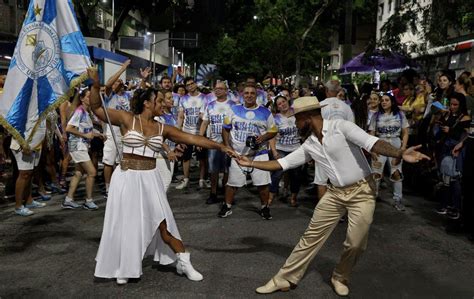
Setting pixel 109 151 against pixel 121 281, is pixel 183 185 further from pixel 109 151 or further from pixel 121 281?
pixel 121 281

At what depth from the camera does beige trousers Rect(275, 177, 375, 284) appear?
15.4 ft

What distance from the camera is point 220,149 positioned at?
522cm

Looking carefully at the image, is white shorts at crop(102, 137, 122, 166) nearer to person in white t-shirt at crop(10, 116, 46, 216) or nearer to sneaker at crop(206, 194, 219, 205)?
person in white t-shirt at crop(10, 116, 46, 216)

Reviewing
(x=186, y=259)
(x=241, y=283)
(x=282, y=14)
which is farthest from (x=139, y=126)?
(x=282, y=14)

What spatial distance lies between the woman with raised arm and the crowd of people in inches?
0.4

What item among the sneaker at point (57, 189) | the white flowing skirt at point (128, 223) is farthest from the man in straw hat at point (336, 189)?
the sneaker at point (57, 189)

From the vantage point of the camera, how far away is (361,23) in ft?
189

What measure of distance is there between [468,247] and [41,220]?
5.93m

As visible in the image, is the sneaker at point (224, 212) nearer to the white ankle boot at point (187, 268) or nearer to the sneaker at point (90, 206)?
the sneaker at point (90, 206)

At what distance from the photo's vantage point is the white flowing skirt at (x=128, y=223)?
16.4 feet

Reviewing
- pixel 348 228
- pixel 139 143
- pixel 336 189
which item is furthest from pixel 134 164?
pixel 348 228

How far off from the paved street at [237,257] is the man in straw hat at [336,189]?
278 millimetres

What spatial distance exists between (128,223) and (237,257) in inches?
62.1

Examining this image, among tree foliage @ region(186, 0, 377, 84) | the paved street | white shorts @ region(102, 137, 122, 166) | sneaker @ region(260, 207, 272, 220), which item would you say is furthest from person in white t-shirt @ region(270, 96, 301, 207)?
tree foliage @ region(186, 0, 377, 84)
